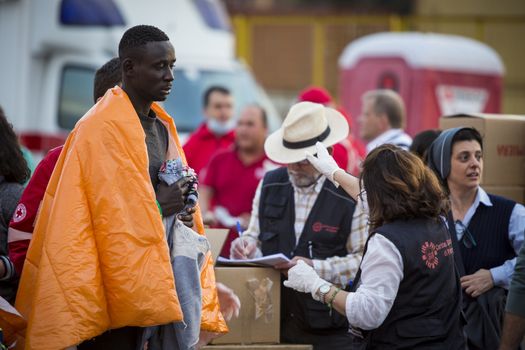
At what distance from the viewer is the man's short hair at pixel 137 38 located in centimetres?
403

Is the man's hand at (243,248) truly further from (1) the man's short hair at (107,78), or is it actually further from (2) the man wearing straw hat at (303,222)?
(1) the man's short hair at (107,78)

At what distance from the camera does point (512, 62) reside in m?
20.8

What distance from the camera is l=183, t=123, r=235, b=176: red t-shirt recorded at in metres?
9.07

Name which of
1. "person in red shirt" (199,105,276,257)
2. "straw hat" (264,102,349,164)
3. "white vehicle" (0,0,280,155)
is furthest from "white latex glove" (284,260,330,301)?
"white vehicle" (0,0,280,155)

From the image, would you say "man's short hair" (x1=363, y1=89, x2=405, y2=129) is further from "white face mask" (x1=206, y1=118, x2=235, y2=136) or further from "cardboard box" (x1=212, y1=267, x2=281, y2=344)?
"cardboard box" (x1=212, y1=267, x2=281, y2=344)

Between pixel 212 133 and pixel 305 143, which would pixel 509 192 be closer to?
pixel 305 143

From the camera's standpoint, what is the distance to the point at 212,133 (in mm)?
9266

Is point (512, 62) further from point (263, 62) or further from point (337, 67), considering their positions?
point (263, 62)

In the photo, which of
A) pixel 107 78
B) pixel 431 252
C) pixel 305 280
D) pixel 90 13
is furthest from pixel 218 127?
pixel 431 252

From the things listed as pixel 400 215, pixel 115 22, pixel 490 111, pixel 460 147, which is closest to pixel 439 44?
pixel 490 111

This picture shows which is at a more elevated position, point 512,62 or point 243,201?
point 512,62

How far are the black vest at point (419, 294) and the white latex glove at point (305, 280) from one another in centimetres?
34

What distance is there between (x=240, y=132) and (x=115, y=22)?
144 inches

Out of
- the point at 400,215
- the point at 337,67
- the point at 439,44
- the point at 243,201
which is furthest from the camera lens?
the point at 337,67
